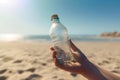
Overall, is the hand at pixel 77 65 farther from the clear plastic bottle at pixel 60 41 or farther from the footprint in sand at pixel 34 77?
the footprint in sand at pixel 34 77

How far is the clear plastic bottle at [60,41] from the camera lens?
6.73 ft

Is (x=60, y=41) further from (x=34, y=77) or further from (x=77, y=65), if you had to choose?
(x=34, y=77)

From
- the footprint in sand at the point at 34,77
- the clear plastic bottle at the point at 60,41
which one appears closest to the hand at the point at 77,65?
the clear plastic bottle at the point at 60,41

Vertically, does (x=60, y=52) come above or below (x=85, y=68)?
above

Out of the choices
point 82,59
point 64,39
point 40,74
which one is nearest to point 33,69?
point 40,74

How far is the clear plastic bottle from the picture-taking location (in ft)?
6.73

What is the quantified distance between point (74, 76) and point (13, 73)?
0.95 meters

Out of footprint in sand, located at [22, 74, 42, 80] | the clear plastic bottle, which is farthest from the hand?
footprint in sand, located at [22, 74, 42, 80]

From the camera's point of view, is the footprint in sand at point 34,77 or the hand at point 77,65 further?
the footprint in sand at point 34,77

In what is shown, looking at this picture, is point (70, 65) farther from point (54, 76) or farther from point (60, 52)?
point (54, 76)

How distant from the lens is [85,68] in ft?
6.61

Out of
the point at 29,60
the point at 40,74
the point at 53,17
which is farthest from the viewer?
the point at 29,60

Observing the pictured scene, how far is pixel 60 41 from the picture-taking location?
7.52 feet

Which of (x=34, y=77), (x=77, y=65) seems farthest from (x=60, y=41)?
(x=34, y=77)
